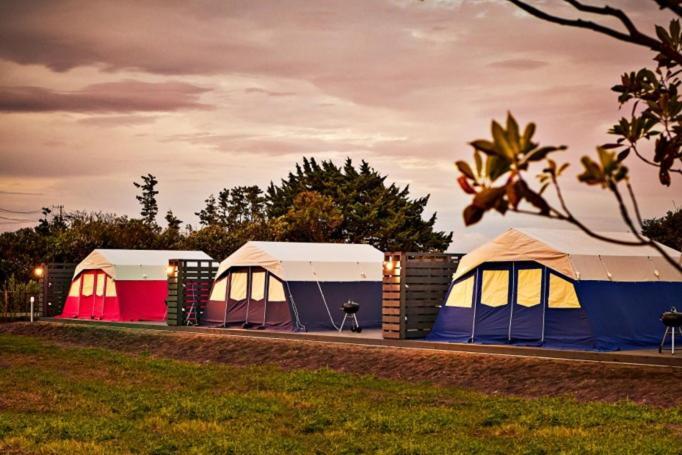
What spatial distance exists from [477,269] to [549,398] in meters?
7.79

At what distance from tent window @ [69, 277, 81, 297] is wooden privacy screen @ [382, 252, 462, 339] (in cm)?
1819

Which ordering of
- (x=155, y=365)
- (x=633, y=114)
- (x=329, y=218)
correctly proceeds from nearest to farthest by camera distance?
(x=633, y=114) < (x=155, y=365) < (x=329, y=218)

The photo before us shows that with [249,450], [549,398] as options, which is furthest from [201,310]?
[249,450]

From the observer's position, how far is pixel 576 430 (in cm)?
1215

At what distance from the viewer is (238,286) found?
98.4 feet

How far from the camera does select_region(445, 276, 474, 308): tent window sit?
22922 mm

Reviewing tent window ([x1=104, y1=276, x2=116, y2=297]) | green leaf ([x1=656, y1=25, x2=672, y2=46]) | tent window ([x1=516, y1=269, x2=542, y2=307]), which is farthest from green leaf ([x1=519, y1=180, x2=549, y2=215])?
tent window ([x1=104, y1=276, x2=116, y2=297])

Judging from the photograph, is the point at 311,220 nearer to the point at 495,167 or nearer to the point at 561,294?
the point at 561,294

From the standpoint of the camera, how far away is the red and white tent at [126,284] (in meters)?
36.1

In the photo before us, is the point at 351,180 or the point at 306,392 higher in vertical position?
the point at 351,180

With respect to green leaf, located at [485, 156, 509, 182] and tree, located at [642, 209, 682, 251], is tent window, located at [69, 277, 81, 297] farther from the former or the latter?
green leaf, located at [485, 156, 509, 182]

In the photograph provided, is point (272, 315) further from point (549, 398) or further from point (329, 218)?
point (329, 218)

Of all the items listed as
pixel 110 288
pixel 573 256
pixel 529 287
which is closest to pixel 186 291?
pixel 110 288

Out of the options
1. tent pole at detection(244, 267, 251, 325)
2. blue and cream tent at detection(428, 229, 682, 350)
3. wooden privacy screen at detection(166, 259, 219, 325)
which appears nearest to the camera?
blue and cream tent at detection(428, 229, 682, 350)
